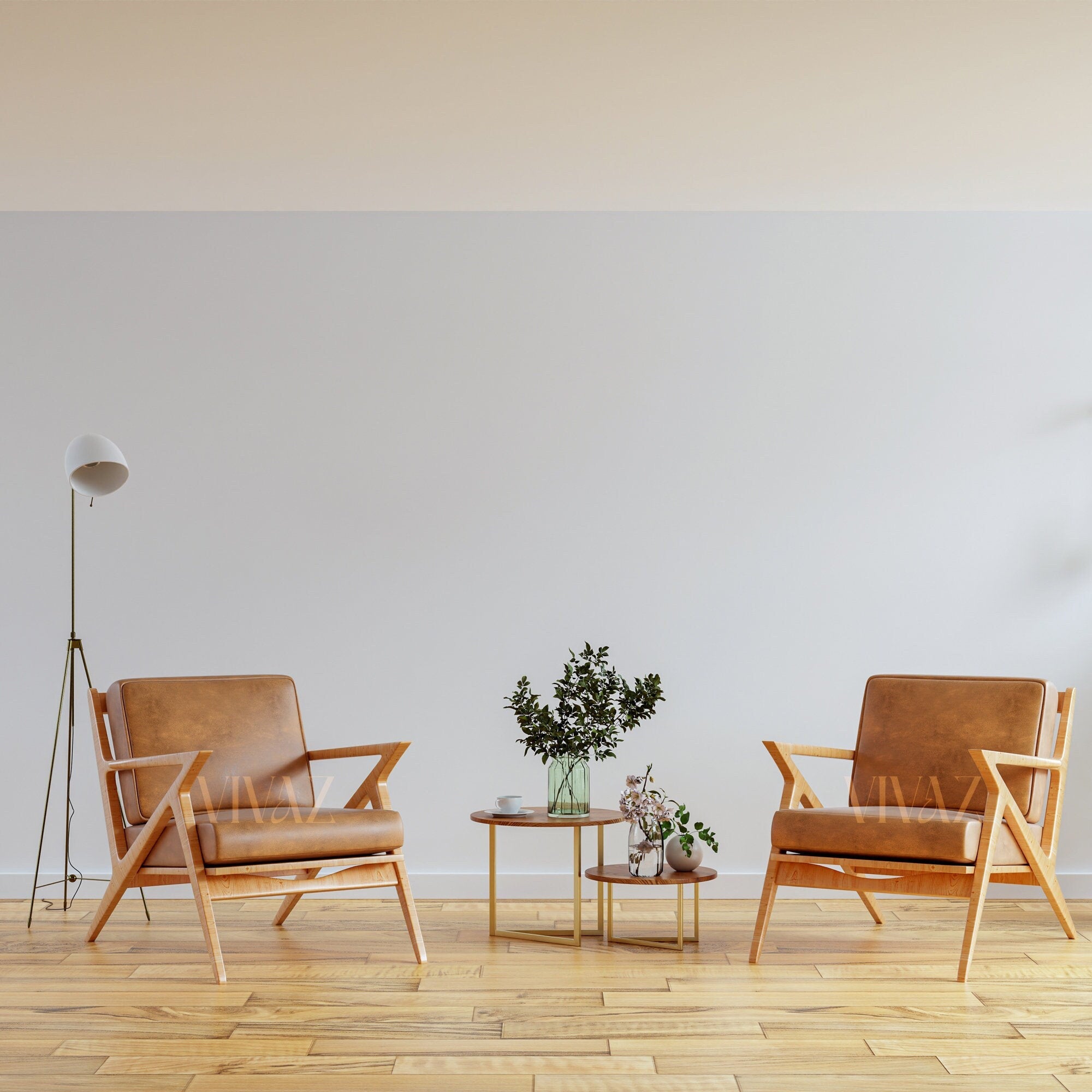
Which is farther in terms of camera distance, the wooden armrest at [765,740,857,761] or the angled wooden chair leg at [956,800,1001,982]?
the wooden armrest at [765,740,857,761]

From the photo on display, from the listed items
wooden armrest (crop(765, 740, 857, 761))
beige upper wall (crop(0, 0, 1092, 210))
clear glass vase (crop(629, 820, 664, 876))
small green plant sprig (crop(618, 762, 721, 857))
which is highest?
beige upper wall (crop(0, 0, 1092, 210))

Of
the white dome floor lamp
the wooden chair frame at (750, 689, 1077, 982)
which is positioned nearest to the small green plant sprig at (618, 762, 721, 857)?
the wooden chair frame at (750, 689, 1077, 982)

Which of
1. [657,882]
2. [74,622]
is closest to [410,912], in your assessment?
[657,882]

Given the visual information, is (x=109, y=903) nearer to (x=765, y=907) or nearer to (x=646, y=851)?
(x=646, y=851)

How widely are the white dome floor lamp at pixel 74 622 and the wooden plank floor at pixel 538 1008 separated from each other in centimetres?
25

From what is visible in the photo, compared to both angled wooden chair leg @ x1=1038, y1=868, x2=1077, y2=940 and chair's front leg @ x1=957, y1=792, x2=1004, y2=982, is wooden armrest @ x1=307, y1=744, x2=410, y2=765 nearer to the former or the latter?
chair's front leg @ x1=957, y1=792, x2=1004, y2=982

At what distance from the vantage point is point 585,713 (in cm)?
362

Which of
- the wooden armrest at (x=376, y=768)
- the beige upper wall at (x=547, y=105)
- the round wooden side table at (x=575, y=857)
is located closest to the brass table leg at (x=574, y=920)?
the round wooden side table at (x=575, y=857)

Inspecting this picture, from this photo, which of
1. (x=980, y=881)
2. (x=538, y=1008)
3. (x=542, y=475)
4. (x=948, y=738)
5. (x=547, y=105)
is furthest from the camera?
(x=542, y=475)

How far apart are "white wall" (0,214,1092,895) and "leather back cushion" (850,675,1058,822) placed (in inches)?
24.1

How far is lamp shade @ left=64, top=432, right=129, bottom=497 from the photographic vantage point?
3844mm

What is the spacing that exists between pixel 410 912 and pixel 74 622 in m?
1.78

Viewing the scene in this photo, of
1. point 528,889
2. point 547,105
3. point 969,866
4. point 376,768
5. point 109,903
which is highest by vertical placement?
point 547,105

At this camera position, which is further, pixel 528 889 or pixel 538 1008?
pixel 528 889
